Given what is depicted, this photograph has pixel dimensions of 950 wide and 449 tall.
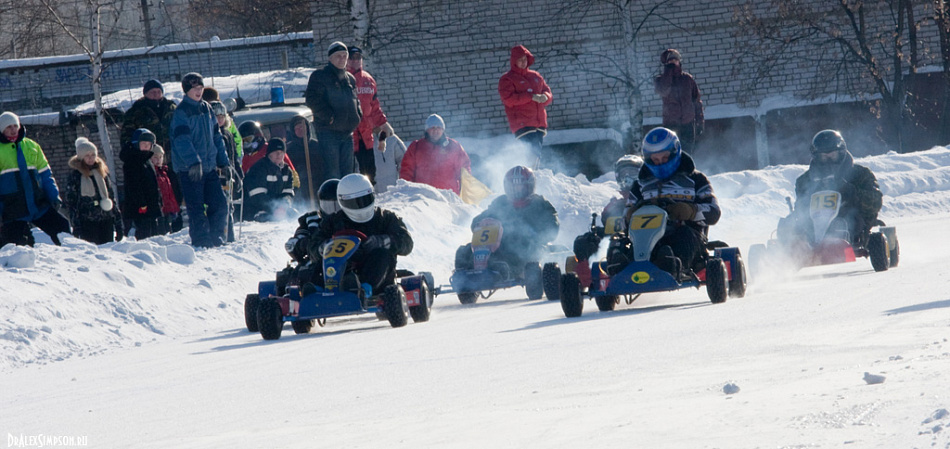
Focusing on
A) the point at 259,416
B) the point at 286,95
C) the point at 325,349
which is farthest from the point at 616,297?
the point at 286,95

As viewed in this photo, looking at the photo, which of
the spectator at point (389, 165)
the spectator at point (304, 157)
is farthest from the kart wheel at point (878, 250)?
the spectator at point (389, 165)

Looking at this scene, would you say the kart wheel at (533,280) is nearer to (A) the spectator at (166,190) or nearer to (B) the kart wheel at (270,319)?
(B) the kart wheel at (270,319)

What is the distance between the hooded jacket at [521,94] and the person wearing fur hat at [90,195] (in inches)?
216

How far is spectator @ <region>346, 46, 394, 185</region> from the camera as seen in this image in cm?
1609

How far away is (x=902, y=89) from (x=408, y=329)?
17.7m

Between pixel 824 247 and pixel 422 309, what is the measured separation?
3933 mm

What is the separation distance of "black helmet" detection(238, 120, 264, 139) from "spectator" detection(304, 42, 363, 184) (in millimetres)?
2123

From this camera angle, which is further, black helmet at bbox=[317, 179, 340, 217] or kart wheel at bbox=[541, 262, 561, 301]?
kart wheel at bbox=[541, 262, 561, 301]

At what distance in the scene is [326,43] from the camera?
27.0m

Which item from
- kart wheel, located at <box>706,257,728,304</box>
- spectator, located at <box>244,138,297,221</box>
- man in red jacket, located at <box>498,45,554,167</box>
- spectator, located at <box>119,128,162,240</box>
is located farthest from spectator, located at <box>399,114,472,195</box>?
kart wheel, located at <box>706,257,728,304</box>

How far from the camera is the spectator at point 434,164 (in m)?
17.6

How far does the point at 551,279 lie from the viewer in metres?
11.1

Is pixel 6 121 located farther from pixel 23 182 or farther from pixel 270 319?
pixel 270 319

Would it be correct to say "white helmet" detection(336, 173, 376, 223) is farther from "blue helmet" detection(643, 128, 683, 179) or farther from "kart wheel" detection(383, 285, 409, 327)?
"blue helmet" detection(643, 128, 683, 179)
